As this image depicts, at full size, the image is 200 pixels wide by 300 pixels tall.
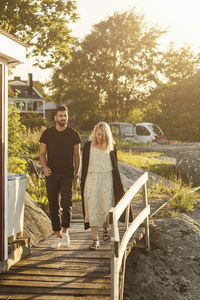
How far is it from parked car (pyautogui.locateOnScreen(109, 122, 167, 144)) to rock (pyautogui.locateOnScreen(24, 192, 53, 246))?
1709cm

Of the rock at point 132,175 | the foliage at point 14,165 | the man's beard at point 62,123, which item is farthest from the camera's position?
the rock at point 132,175

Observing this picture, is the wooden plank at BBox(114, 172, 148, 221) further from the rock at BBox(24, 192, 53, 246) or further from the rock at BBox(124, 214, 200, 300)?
the rock at BBox(24, 192, 53, 246)

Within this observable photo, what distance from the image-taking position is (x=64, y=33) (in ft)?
60.7

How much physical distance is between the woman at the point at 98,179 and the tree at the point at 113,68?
28.4 metres

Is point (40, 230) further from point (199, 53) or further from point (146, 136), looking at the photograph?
point (199, 53)

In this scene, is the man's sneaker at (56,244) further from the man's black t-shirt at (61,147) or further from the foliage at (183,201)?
the foliage at (183,201)

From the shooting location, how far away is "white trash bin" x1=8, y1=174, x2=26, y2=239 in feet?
17.4

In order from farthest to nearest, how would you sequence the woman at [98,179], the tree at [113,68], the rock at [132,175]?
1. the tree at [113,68]
2. the rock at [132,175]
3. the woman at [98,179]

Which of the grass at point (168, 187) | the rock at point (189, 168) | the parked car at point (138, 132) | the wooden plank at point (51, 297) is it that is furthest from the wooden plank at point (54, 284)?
the parked car at point (138, 132)

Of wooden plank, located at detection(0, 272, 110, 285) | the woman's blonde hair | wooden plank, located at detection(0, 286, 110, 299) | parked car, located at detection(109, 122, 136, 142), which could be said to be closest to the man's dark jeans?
the woman's blonde hair

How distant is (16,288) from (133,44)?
3051 cm

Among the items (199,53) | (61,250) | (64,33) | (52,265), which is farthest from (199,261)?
(199,53)

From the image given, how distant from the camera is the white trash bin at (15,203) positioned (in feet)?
17.4

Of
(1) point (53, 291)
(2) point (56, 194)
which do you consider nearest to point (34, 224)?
(2) point (56, 194)
